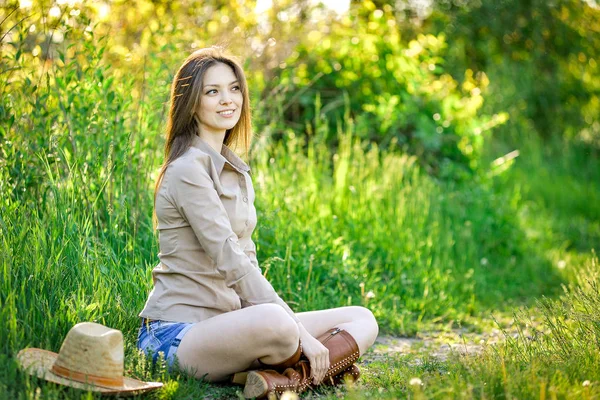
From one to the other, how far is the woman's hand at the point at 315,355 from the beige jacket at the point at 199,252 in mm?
148

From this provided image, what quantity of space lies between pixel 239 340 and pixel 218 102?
→ 1066 mm

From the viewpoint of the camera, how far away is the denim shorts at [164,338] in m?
3.19

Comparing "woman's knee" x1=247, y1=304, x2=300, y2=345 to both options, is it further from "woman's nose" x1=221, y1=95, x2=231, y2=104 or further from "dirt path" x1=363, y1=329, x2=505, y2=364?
"dirt path" x1=363, y1=329, x2=505, y2=364

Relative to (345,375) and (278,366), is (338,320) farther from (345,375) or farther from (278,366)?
(278,366)

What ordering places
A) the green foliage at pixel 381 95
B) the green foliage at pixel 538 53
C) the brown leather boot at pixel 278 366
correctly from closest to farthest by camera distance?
the brown leather boot at pixel 278 366 < the green foliage at pixel 381 95 < the green foliage at pixel 538 53

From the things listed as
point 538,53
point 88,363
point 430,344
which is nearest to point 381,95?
point 430,344

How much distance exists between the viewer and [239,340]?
3096 millimetres

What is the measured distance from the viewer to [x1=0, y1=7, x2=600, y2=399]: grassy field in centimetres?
318

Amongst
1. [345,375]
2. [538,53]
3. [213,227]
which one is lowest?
[345,375]

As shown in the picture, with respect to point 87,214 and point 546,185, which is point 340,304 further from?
point 546,185

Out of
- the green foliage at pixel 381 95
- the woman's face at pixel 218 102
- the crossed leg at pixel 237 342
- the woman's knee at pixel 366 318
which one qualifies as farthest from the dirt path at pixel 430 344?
the green foliage at pixel 381 95

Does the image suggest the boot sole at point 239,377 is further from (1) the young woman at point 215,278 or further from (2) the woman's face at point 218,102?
(2) the woman's face at point 218,102

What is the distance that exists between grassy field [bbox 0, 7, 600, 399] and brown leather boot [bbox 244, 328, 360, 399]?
111 mm

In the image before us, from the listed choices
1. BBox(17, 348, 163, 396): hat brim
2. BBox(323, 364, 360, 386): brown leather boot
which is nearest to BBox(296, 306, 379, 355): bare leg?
BBox(323, 364, 360, 386): brown leather boot
